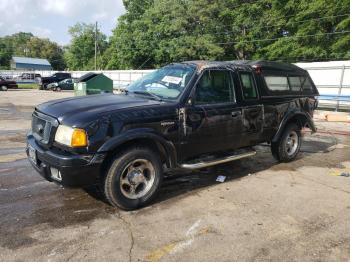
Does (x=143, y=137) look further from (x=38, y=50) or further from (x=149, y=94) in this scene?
(x=38, y=50)

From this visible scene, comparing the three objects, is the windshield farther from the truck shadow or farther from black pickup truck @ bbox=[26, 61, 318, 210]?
the truck shadow

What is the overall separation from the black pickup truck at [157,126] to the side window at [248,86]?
2cm

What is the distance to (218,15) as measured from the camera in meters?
40.1

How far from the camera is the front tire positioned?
417cm

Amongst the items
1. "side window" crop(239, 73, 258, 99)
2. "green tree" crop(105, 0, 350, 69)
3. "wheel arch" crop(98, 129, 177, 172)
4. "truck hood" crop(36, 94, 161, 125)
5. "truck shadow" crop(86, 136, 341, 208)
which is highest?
"green tree" crop(105, 0, 350, 69)

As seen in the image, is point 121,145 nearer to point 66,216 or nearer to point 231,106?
point 66,216

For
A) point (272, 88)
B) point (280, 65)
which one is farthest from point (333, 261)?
point (280, 65)

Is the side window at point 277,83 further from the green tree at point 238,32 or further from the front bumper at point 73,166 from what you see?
the green tree at point 238,32

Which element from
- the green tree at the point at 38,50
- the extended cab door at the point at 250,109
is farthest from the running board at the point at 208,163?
the green tree at the point at 38,50

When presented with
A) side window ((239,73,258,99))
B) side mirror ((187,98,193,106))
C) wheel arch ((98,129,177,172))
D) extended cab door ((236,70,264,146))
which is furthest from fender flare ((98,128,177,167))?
side window ((239,73,258,99))

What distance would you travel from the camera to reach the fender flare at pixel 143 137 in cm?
402

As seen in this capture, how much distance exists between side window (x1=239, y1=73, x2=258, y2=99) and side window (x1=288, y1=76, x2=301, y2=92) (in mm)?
1291

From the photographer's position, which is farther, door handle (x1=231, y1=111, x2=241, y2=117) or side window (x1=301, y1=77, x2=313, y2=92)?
side window (x1=301, y1=77, x2=313, y2=92)

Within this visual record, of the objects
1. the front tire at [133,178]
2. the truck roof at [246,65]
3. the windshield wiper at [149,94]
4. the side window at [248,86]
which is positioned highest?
the truck roof at [246,65]
